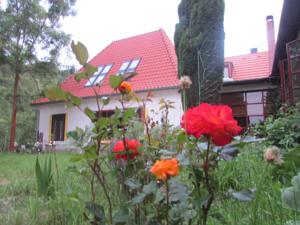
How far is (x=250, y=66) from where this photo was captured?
18.5m

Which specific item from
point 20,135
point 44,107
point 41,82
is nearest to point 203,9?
point 41,82

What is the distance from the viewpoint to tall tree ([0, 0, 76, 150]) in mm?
14938

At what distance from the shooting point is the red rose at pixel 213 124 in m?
0.81

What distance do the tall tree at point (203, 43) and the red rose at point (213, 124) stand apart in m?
7.60

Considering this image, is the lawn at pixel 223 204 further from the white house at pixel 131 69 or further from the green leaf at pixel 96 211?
the white house at pixel 131 69

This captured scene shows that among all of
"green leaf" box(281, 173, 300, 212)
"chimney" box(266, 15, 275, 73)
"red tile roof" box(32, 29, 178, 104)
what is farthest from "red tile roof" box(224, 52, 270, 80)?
"green leaf" box(281, 173, 300, 212)

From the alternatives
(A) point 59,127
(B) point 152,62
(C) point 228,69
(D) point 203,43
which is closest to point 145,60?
(B) point 152,62

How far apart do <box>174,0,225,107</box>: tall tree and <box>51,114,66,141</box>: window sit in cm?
1005

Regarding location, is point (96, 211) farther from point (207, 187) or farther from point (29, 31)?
point (29, 31)

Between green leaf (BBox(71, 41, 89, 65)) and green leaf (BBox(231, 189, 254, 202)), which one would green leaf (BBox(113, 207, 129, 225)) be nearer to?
green leaf (BBox(231, 189, 254, 202))

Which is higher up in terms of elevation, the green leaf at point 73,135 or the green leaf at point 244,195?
the green leaf at point 73,135

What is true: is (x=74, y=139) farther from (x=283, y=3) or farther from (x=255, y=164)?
(x=283, y=3)

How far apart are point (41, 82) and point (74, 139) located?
1613 centimetres

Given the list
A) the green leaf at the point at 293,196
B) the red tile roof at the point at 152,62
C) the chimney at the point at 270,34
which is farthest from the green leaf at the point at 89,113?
the chimney at the point at 270,34
